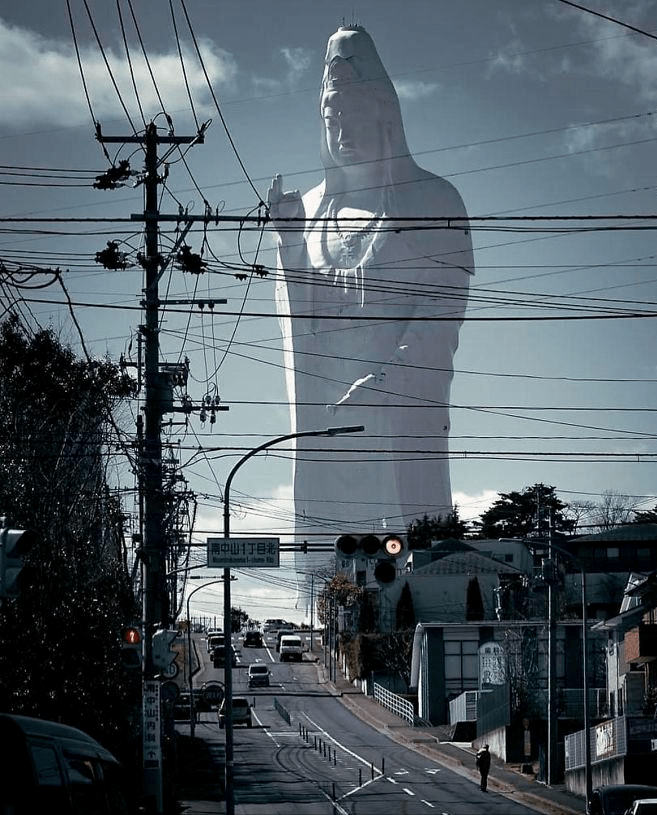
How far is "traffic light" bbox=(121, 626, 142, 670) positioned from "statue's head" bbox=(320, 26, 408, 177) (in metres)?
67.6

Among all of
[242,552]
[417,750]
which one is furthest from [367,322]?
[242,552]

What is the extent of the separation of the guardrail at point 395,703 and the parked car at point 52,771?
176 ft

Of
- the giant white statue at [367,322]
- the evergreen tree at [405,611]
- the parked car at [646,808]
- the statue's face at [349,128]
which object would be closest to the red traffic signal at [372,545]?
the parked car at [646,808]

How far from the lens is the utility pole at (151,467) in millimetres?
25344

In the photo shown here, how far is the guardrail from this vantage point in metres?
67.0

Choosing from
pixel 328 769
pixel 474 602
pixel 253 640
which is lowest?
pixel 328 769

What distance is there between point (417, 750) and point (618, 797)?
26015 mm

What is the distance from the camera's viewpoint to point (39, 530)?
109 feet

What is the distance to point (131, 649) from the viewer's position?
25.2m

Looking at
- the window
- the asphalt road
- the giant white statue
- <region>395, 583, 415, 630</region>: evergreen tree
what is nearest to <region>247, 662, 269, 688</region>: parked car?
the asphalt road

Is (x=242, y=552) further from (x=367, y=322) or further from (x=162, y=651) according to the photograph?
(x=367, y=322)

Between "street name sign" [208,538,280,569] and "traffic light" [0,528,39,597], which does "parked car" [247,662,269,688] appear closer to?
"street name sign" [208,538,280,569]

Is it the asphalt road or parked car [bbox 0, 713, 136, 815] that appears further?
the asphalt road

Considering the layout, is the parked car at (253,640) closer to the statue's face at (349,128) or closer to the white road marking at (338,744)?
the statue's face at (349,128)
